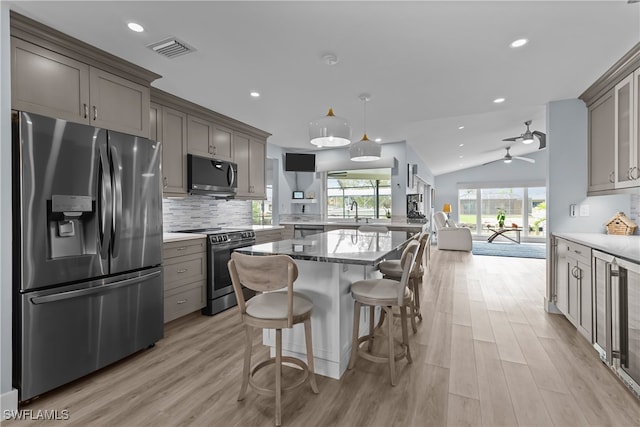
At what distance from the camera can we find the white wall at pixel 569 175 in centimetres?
332

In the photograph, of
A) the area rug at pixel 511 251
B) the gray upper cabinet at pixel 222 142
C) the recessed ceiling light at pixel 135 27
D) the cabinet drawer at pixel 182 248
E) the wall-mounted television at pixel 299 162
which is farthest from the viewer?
the area rug at pixel 511 251

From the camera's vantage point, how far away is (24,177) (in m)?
1.85

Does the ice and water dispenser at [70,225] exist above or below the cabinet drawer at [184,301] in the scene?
above

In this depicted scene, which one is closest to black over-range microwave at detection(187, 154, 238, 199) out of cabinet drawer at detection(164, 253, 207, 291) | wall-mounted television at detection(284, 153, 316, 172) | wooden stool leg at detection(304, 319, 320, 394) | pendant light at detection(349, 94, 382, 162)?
cabinet drawer at detection(164, 253, 207, 291)

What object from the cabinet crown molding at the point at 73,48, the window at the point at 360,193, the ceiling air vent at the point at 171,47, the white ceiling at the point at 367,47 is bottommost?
the window at the point at 360,193

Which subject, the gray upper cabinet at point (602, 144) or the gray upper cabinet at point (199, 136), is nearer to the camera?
the gray upper cabinet at point (602, 144)

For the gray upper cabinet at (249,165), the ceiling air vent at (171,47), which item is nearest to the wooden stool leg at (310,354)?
the ceiling air vent at (171,47)

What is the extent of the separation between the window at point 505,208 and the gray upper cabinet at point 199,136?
9.63m

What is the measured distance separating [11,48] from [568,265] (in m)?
4.73

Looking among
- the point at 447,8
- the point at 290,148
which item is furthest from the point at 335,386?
the point at 290,148

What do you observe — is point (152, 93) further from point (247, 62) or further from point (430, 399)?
point (430, 399)

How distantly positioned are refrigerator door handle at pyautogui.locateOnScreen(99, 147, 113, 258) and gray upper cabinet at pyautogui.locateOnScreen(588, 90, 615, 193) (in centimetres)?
432

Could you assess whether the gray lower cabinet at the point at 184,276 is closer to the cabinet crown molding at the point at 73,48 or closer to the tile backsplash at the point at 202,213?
the tile backsplash at the point at 202,213

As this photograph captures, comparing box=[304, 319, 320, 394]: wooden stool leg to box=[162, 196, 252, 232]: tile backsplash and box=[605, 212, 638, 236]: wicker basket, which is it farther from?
box=[605, 212, 638, 236]: wicker basket
